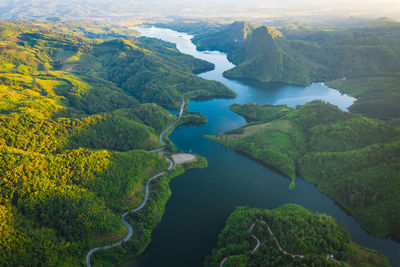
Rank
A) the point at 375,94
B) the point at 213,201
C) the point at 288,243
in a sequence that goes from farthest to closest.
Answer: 1. the point at 375,94
2. the point at 213,201
3. the point at 288,243

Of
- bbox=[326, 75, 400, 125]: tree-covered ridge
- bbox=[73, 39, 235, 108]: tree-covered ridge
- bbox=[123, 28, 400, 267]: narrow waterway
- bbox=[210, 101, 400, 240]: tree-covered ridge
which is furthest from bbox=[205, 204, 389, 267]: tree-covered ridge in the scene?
bbox=[73, 39, 235, 108]: tree-covered ridge

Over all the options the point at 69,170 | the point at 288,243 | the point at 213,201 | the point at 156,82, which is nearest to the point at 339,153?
the point at 288,243

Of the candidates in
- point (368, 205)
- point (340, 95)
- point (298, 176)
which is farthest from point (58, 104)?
point (340, 95)

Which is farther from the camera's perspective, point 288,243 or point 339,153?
point 339,153

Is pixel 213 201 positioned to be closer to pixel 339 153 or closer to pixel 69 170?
pixel 69 170

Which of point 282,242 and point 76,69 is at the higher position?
point 76,69

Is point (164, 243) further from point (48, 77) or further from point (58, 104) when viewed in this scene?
point (48, 77)

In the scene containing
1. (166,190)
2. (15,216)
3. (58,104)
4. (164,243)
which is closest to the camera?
(15,216)

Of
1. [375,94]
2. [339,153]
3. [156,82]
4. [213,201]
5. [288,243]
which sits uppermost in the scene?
[156,82]

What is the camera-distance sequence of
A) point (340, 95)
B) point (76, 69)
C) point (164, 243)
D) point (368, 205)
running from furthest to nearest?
point (76, 69) < point (340, 95) < point (368, 205) < point (164, 243)
